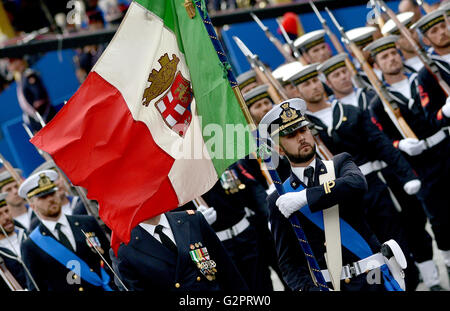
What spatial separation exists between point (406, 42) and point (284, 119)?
12.8ft

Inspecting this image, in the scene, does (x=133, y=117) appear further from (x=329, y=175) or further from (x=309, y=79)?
(x=309, y=79)

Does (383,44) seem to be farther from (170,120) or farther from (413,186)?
(170,120)

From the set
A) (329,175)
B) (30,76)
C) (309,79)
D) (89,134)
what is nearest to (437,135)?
(309,79)

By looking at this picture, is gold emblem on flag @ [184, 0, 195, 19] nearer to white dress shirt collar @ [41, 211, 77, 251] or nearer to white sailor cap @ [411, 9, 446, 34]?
white dress shirt collar @ [41, 211, 77, 251]

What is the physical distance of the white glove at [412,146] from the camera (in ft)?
25.2

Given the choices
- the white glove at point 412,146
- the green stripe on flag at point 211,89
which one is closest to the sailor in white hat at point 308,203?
the green stripe on flag at point 211,89

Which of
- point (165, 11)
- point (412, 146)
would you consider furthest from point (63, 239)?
point (412, 146)

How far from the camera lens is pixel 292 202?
4.92 meters

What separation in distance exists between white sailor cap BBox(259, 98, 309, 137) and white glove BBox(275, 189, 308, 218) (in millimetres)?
467

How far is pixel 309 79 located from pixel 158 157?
2.90m

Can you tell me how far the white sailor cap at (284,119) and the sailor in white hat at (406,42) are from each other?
3.40m
